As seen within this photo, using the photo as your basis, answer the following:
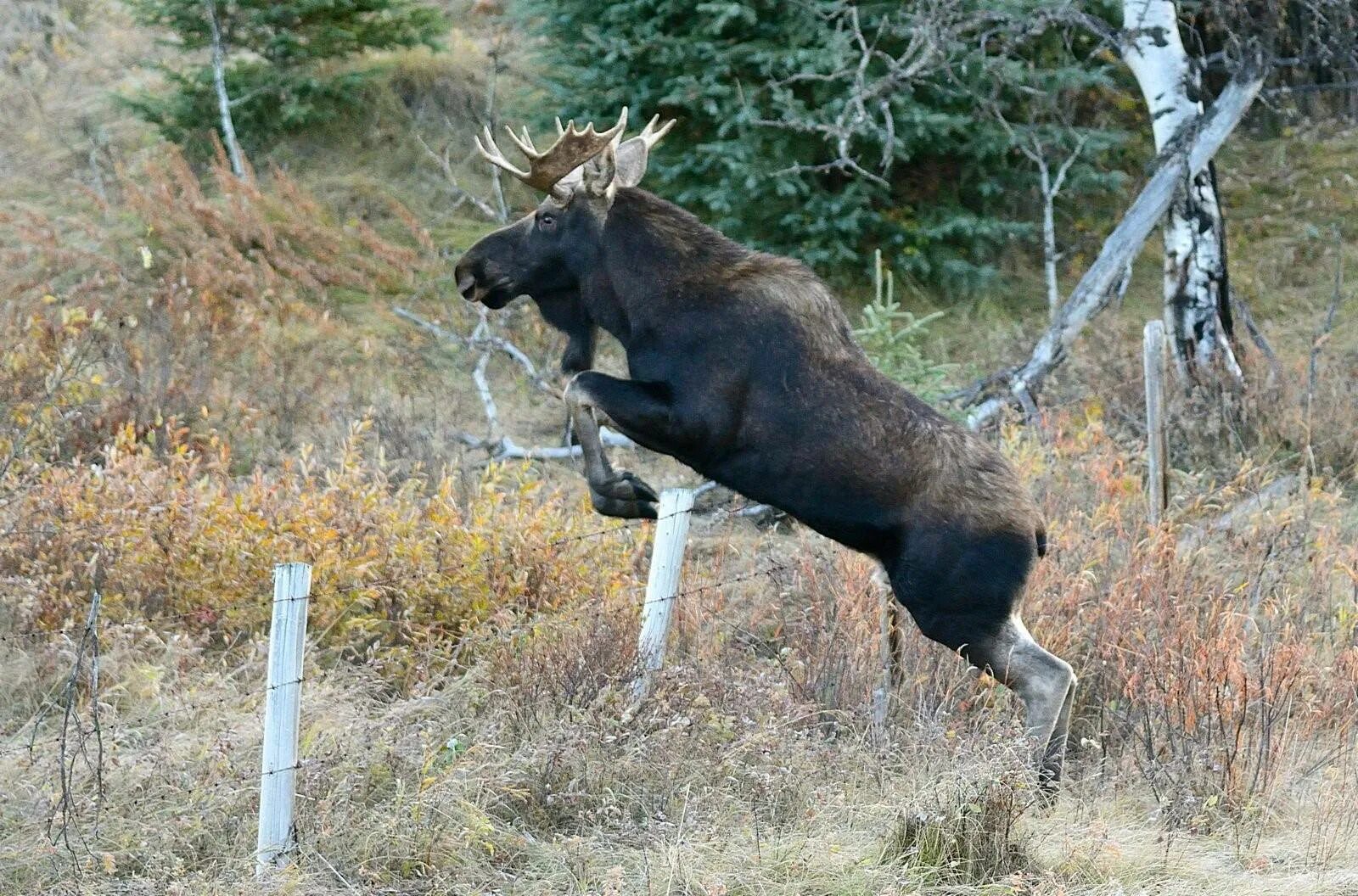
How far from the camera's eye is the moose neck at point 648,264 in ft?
19.9

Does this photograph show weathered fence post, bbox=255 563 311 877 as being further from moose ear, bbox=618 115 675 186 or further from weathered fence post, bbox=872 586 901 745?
weathered fence post, bbox=872 586 901 745

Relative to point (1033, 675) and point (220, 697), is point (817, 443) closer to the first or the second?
point (1033, 675)

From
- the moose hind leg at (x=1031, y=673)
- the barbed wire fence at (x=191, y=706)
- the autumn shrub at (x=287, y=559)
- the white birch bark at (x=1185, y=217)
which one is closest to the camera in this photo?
the barbed wire fence at (x=191, y=706)

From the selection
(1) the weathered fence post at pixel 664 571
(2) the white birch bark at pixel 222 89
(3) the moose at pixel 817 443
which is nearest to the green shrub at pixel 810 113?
(2) the white birch bark at pixel 222 89

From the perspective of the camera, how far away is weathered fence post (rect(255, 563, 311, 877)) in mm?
5180

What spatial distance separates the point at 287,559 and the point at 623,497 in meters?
2.31

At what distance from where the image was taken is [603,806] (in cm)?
571

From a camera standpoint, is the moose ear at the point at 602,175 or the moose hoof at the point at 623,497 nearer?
the moose hoof at the point at 623,497

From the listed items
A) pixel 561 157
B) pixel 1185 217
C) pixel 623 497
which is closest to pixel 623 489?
pixel 623 497

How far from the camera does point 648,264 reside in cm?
616

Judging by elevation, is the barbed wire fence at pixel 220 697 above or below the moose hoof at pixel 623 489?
below

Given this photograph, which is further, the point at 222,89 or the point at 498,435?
the point at 222,89

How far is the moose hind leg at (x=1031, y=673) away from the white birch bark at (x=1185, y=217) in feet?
20.8

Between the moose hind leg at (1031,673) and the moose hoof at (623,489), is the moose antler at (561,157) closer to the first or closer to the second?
the moose hoof at (623,489)
